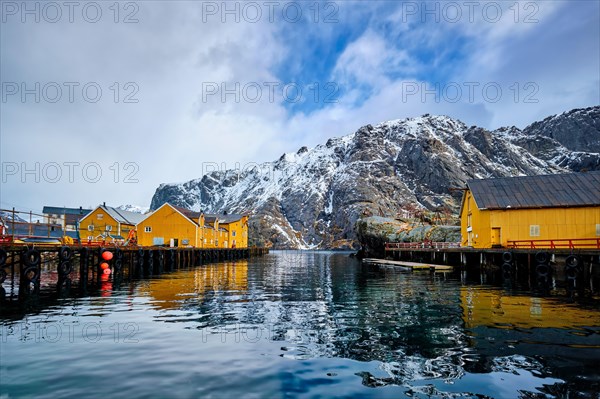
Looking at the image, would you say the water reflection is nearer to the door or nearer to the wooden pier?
the wooden pier

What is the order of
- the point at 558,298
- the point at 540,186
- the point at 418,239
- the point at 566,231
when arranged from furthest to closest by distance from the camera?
the point at 418,239
the point at 540,186
the point at 566,231
the point at 558,298

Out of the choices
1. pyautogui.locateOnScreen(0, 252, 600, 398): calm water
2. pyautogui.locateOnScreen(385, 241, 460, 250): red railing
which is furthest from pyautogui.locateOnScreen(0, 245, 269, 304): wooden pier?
pyautogui.locateOnScreen(385, 241, 460, 250): red railing

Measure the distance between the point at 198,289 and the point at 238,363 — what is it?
17374 mm

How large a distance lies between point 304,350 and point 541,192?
40.8 metres

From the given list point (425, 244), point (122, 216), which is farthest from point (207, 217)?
point (425, 244)

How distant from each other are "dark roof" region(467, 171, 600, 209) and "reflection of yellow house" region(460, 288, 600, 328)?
23.0 metres

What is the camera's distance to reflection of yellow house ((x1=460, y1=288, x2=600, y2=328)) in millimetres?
14508

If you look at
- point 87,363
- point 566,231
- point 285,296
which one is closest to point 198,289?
point 285,296

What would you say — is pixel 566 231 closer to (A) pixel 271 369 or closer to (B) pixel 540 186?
(B) pixel 540 186

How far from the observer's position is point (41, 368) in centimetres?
959

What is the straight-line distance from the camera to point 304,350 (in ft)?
36.3

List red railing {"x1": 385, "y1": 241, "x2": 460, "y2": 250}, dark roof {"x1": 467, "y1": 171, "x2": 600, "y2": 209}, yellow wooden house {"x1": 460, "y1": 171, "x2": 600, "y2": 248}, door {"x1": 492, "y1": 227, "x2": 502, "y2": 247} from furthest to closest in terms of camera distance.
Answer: red railing {"x1": 385, "y1": 241, "x2": 460, "y2": 250}
door {"x1": 492, "y1": 227, "x2": 502, "y2": 247}
dark roof {"x1": 467, "y1": 171, "x2": 600, "y2": 209}
yellow wooden house {"x1": 460, "y1": 171, "x2": 600, "y2": 248}

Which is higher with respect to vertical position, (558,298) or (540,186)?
(540,186)

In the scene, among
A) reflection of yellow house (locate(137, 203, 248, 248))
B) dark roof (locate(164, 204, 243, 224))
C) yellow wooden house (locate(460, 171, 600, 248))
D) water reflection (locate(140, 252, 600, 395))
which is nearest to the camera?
water reflection (locate(140, 252, 600, 395))
